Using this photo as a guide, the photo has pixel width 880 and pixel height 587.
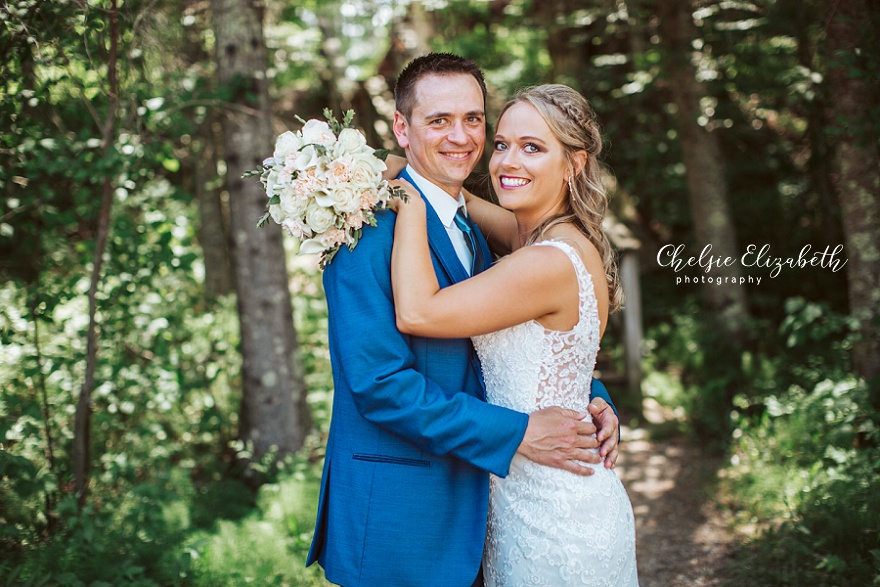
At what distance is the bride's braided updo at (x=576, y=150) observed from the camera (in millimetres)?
2518

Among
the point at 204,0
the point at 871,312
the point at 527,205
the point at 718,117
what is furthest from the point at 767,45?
the point at 527,205

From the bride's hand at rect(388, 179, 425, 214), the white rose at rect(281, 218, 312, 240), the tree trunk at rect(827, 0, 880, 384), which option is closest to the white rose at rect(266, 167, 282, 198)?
the white rose at rect(281, 218, 312, 240)

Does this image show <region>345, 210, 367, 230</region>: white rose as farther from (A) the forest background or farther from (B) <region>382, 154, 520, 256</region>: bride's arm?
(A) the forest background

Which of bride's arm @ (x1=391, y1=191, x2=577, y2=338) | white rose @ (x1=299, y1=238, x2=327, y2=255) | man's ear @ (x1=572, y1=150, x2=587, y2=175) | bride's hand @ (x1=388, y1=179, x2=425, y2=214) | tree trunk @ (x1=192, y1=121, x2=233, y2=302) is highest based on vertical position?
tree trunk @ (x1=192, y1=121, x2=233, y2=302)

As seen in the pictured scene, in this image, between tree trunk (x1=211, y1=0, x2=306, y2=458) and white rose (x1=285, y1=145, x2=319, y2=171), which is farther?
tree trunk (x1=211, y1=0, x2=306, y2=458)

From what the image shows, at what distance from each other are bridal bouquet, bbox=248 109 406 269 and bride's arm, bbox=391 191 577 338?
143 millimetres

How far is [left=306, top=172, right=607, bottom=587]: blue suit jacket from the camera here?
2129mm

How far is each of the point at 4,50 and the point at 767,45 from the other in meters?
8.04

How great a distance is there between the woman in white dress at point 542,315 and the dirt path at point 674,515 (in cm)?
226

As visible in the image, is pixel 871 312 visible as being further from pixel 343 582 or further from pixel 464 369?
pixel 343 582

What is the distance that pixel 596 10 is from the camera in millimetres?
Answer: 7680

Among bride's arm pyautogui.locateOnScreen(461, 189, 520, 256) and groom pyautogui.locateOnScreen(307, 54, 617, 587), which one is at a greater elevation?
bride's arm pyautogui.locateOnScreen(461, 189, 520, 256)

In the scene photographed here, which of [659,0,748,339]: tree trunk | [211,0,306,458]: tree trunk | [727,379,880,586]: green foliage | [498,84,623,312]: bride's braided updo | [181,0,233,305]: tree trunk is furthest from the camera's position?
[181,0,233,305]: tree trunk

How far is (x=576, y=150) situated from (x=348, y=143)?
91 centimetres
